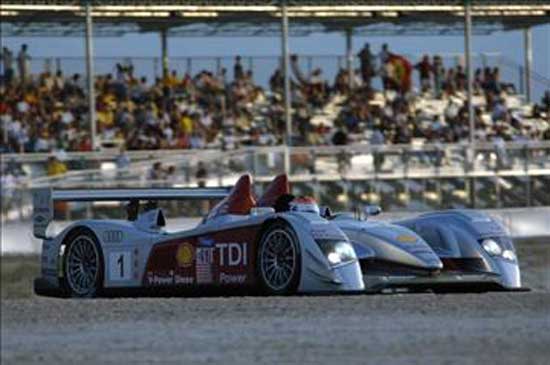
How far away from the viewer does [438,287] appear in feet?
42.6

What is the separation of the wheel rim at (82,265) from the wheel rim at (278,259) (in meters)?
1.88

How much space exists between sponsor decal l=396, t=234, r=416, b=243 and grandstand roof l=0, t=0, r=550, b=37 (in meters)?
14.8

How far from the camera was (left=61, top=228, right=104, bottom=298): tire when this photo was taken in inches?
519

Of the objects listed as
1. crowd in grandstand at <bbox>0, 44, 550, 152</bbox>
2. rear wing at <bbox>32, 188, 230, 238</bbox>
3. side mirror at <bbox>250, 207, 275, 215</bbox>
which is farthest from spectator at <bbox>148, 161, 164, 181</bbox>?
side mirror at <bbox>250, 207, 275, 215</bbox>

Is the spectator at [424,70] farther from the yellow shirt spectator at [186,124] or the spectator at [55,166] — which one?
the spectator at [55,166]

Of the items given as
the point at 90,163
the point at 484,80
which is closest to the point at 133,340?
the point at 90,163

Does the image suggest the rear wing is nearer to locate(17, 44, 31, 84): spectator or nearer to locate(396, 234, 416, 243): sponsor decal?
locate(396, 234, 416, 243): sponsor decal

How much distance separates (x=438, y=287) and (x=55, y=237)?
3.20 metres

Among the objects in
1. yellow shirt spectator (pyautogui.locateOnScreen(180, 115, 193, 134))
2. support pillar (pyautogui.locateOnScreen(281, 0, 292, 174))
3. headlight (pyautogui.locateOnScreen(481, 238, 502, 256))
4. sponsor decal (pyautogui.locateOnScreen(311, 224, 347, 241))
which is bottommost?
headlight (pyautogui.locateOnScreen(481, 238, 502, 256))

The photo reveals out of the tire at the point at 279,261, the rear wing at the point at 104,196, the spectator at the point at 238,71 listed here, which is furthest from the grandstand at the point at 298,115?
the tire at the point at 279,261

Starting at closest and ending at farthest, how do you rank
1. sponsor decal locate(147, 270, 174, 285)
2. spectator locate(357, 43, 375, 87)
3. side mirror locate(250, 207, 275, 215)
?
side mirror locate(250, 207, 275, 215) < sponsor decal locate(147, 270, 174, 285) < spectator locate(357, 43, 375, 87)

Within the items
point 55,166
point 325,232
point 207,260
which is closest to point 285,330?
point 325,232

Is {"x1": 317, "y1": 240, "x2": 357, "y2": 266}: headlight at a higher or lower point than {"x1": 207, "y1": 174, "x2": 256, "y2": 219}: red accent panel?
lower

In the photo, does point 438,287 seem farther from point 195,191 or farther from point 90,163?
point 90,163
